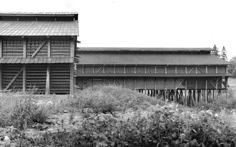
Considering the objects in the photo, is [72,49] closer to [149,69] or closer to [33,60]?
[33,60]

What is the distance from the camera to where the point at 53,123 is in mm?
4000

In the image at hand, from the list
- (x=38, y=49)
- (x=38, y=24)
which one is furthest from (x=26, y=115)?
(x=38, y=24)

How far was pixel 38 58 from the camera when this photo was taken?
10.3 metres

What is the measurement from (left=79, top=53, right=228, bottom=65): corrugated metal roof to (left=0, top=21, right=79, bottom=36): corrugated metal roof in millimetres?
9066

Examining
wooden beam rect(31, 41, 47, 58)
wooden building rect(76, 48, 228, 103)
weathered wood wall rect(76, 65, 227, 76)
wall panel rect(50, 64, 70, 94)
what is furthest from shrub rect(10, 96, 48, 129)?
weathered wood wall rect(76, 65, 227, 76)

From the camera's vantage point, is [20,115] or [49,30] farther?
[49,30]

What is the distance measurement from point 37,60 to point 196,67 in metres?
18.3

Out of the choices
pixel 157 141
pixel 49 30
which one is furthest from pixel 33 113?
pixel 49 30

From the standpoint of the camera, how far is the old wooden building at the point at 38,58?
10.3 metres

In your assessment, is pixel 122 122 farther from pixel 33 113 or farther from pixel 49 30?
pixel 49 30

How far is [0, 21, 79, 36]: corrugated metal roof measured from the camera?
10308mm

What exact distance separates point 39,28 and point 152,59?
49.2 ft

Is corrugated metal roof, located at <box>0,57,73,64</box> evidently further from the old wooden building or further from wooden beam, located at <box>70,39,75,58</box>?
wooden beam, located at <box>70,39,75,58</box>

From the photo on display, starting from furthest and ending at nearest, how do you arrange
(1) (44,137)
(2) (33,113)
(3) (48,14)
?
1. (3) (48,14)
2. (2) (33,113)
3. (1) (44,137)
